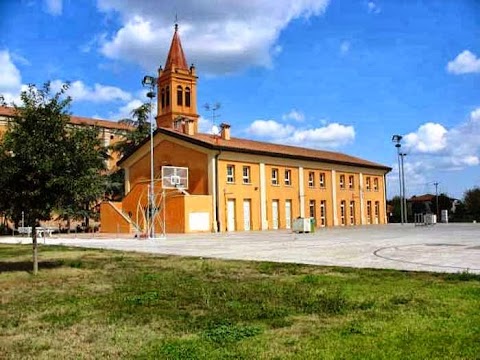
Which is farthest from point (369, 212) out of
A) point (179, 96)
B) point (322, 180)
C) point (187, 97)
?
point (179, 96)

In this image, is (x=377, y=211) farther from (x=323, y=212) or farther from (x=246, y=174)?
(x=246, y=174)

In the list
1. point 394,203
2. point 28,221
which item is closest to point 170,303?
point 28,221

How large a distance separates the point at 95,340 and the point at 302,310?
9.13 ft

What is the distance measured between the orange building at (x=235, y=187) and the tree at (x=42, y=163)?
2591cm

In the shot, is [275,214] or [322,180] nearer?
[275,214]

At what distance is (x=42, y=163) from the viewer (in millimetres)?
12477

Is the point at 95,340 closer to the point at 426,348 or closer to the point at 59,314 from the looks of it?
the point at 59,314

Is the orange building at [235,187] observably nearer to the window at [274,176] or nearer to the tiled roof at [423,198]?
the window at [274,176]

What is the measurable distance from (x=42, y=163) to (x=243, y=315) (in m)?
7.18

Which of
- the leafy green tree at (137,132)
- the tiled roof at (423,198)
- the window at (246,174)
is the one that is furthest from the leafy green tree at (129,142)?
the tiled roof at (423,198)

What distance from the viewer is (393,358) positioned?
4988 millimetres

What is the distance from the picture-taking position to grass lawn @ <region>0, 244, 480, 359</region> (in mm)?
5504

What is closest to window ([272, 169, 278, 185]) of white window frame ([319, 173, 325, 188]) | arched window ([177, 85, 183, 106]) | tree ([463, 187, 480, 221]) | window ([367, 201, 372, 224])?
white window frame ([319, 173, 325, 188])

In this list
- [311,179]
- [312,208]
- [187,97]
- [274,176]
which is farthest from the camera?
[187,97]
